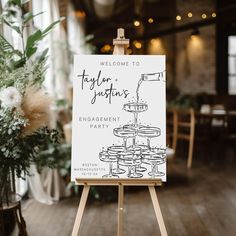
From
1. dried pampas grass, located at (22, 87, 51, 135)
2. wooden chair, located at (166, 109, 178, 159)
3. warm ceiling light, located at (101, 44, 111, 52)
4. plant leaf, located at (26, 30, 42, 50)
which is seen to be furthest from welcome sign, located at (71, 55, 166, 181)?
warm ceiling light, located at (101, 44, 111, 52)

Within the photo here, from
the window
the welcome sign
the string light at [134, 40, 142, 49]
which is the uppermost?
the string light at [134, 40, 142, 49]

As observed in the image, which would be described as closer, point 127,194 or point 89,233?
point 89,233

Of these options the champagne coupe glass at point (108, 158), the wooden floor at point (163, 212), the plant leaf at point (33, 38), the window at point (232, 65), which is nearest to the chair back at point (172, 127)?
the wooden floor at point (163, 212)

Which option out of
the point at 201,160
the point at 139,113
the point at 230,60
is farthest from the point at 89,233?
the point at 230,60

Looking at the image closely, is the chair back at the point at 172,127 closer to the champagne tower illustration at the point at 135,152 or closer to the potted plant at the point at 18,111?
the potted plant at the point at 18,111

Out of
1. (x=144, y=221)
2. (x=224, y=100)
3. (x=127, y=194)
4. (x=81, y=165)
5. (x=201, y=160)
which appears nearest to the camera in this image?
(x=81, y=165)

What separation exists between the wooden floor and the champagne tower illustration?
99 cm

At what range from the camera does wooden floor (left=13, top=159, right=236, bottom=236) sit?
11.6 ft

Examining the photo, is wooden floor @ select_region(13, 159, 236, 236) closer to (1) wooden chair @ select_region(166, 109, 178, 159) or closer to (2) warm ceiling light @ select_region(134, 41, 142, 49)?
(1) wooden chair @ select_region(166, 109, 178, 159)

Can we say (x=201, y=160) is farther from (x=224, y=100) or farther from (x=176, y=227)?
(x=176, y=227)

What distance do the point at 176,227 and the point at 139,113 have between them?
1335mm

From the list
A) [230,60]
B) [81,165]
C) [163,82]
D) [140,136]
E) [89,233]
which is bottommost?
[89,233]

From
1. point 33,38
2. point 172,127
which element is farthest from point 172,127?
point 33,38

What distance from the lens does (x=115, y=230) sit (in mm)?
3557
